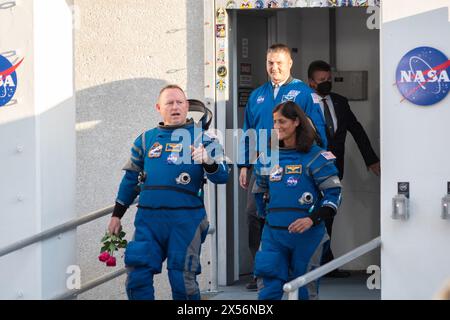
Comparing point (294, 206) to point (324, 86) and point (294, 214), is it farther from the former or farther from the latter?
point (324, 86)

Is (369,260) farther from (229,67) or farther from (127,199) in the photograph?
(127,199)

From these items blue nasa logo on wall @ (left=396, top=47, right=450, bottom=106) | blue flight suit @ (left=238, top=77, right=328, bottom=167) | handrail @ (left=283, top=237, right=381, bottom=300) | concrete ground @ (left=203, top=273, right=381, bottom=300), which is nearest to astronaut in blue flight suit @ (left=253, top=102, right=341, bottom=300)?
handrail @ (left=283, top=237, right=381, bottom=300)

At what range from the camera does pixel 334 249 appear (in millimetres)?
9234

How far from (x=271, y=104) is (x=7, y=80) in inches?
70.1

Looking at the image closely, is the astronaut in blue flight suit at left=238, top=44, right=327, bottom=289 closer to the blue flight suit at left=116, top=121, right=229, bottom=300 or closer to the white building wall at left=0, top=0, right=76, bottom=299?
the blue flight suit at left=116, top=121, right=229, bottom=300

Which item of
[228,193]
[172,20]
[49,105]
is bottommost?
[228,193]

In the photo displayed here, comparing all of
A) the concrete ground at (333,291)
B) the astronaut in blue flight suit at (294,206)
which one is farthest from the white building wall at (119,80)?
the astronaut in blue flight suit at (294,206)

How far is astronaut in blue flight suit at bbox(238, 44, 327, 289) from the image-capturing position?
7.38m

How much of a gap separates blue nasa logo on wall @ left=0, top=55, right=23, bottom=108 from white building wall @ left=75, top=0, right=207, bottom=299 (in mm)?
1268

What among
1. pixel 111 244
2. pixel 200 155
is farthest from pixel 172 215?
pixel 111 244

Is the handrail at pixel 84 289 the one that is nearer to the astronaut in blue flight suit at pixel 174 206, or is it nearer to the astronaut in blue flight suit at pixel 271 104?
the astronaut in blue flight suit at pixel 174 206

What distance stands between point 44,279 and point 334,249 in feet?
9.89

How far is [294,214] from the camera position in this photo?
6.27m
